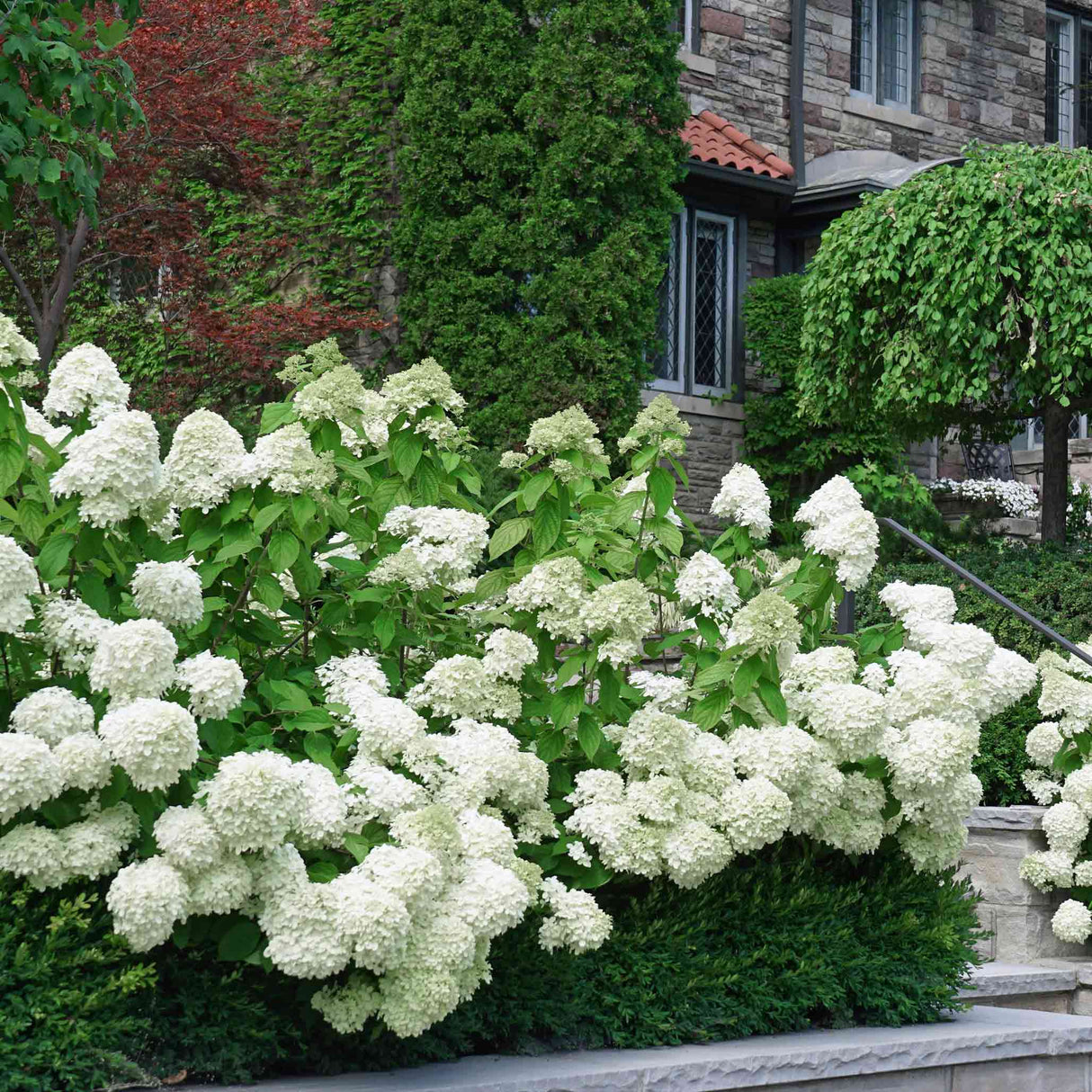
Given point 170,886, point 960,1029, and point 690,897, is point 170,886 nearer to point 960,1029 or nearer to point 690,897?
point 690,897

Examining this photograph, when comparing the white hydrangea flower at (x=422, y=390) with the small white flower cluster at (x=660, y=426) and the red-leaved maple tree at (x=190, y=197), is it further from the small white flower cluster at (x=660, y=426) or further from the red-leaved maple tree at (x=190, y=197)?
the red-leaved maple tree at (x=190, y=197)

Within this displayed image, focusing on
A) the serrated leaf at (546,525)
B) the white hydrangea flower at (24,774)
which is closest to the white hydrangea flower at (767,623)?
the serrated leaf at (546,525)

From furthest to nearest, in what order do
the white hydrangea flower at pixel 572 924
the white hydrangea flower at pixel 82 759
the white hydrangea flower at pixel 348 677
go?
1. the white hydrangea flower at pixel 348 677
2. the white hydrangea flower at pixel 572 924
3. the white hydrangea flower at pixel 82 759

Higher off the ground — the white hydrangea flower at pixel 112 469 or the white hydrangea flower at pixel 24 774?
the white hydrangea flower at pixel 112 469

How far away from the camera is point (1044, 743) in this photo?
6676 millimetres

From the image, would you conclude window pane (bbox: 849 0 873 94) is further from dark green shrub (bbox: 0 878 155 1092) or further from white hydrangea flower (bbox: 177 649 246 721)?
dark green shrub (bbox: 0 878 155 1092)

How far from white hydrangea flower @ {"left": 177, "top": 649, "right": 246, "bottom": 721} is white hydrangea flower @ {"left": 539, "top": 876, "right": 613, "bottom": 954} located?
1.06 meters

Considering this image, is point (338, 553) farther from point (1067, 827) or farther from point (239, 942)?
point (1067, 827)

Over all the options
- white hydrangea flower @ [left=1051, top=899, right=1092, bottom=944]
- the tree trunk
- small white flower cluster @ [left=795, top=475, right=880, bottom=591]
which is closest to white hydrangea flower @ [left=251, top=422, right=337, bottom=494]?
small white flower cluster @ [left=795, top=475, right=880, bottom=591]

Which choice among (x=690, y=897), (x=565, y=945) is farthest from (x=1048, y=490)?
(x=565, y=945)

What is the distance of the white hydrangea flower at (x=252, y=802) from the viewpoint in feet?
11.3

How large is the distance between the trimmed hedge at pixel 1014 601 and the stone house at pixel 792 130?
12.9 ft

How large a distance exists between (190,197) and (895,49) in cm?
741

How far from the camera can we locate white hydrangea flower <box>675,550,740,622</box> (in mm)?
4809
